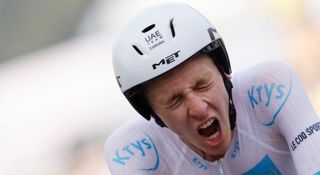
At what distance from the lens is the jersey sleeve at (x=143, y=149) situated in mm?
3025

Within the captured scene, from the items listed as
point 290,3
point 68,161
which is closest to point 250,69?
point 68,161

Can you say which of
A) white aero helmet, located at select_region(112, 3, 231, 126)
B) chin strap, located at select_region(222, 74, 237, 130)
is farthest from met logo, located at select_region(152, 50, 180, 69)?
chin strap, located at select_region(222, 74, 237, 130)

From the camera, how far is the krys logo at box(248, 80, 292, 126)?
2.88m

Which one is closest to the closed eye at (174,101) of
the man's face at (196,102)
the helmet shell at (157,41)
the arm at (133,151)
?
the man's face at (196,102)

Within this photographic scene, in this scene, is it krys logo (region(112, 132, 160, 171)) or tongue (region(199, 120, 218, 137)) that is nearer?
tongue (region(199, 120, 218, 137))

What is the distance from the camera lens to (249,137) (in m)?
3.04

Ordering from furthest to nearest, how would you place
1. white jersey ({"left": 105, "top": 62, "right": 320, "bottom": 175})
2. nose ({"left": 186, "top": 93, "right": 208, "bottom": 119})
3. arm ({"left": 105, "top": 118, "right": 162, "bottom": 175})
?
arm ({"left": 105, "top": 118, "right": 162, "bottom": 175}), white jersey ({"left": 105, "top": 62, "right": 320, "bottom": 175}), nose ({"left": 186, "top": 93, "right": 208, "bottom": 119})

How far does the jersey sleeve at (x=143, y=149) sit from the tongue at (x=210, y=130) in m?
0.35

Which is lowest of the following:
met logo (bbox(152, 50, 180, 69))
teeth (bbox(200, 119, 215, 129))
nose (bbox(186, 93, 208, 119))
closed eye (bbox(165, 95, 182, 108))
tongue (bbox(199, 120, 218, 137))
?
tongue (bbox(199, 120, 218, 137))

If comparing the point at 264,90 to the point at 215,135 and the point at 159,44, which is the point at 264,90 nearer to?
the point at 215,135

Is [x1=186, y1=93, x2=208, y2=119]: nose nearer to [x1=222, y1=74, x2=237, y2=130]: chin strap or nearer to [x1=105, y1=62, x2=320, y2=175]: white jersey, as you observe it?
[x1=222, y1=74, x2=237, y2=130]: chin strap

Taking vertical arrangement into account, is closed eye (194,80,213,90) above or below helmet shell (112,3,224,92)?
below

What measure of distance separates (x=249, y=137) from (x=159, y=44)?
0.56 metres

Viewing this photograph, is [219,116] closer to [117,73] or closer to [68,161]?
[117,73]
